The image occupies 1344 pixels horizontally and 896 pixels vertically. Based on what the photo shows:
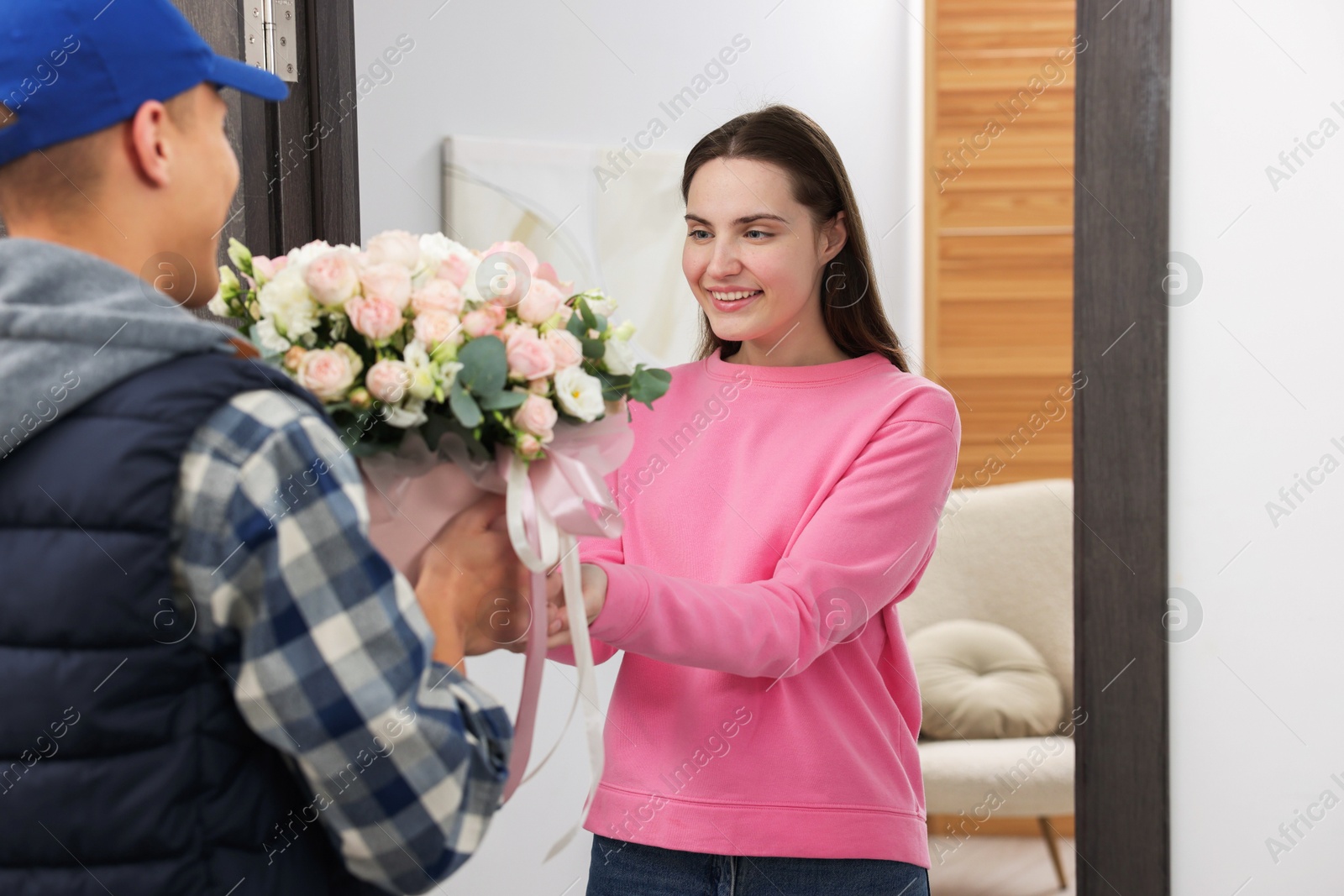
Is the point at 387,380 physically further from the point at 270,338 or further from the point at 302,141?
the point at 302,141

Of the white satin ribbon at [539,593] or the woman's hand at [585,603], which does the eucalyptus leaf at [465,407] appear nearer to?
the white satin ribbon at [539,593]

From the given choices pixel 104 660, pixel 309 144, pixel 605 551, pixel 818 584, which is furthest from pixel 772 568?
pixel 309 144

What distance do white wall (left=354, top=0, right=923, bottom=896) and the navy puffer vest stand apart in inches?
71.9

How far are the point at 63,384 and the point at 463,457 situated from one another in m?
0.38

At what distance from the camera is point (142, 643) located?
0.75 m

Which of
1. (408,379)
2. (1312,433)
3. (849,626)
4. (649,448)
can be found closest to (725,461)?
(649,448)

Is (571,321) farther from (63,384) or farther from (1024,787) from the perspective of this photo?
(1024,787)

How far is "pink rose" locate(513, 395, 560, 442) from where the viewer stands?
3.36 feet

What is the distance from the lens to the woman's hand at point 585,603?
4.00 feet

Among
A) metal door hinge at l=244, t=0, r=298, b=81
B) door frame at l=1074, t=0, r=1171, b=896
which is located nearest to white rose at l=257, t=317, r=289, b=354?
metal door hinge at l=244, t=0, r=298, b=81

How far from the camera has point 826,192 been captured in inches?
60.3

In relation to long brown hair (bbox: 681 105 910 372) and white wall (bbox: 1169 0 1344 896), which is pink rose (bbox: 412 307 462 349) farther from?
white wall (bbox: 1169 0 1344 896)

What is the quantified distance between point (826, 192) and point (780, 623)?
0.60m

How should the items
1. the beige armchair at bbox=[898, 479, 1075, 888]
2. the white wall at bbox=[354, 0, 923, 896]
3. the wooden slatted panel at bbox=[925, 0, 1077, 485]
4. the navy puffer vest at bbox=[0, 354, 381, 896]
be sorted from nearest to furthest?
1. the navy puffer vest at bbox=[0, 354, 381, 896]
2. the white wall at bbox=[354, 0, 923, 896]
3. the beige armchair at bbox=[898, 479, 1075, 888]
4. the wooden slatted panel at bbox=[925, 0, 1077, 485]
